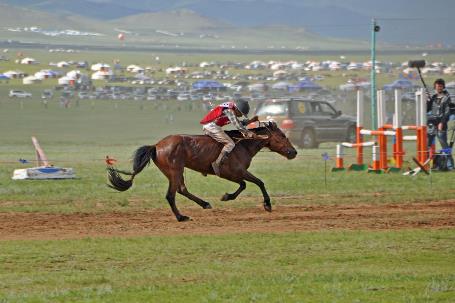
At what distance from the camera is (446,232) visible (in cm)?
1831

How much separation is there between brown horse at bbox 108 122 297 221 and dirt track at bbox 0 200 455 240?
1.70ft

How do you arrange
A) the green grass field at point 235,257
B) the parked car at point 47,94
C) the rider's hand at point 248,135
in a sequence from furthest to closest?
the parked car at point 47,94 → the rider's hand at point 248,135 → the green grass field at point 235,257

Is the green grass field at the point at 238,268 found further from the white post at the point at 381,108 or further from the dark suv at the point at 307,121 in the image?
the dark suv at the point at 307,121

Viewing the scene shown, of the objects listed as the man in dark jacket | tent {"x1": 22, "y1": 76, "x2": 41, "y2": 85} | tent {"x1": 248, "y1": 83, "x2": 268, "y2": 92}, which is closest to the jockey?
the man in dark jacket

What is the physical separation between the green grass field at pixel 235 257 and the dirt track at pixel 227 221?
2.51 ft

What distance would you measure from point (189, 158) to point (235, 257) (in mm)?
4853

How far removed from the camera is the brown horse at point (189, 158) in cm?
2009

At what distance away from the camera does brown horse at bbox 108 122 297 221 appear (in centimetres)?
2009

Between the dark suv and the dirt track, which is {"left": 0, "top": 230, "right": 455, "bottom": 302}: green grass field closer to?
the dirt track

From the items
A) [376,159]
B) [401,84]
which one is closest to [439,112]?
[376,159]

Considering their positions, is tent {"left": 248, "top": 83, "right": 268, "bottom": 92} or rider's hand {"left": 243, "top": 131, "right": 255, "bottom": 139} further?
tent {"left": 248, "top": 83, "right": 268, "bottom": 92}

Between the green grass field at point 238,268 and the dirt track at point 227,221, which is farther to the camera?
the dirt track at point 227,221

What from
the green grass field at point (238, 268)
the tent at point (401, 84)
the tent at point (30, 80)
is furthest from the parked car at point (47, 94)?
the green grass field at point (238, 268)

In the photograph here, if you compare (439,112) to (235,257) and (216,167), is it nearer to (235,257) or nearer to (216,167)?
(216,167)
